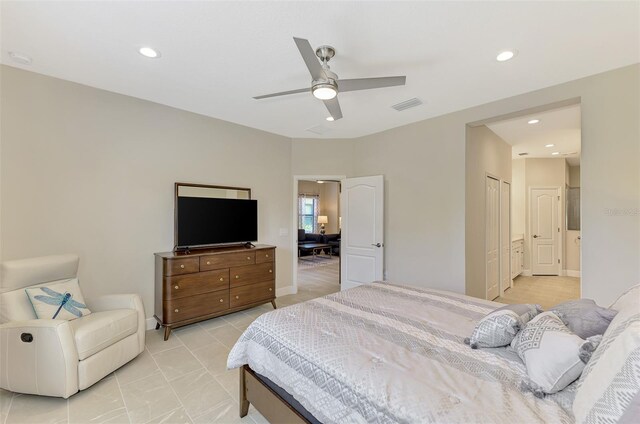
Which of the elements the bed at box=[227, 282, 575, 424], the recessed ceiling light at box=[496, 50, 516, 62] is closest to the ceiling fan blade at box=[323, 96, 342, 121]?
the recessed ceiling light at box=[496, 50, 516, 62]

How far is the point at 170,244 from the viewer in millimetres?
3645

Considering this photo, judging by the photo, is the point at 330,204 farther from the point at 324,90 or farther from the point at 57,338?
the point at 57,338

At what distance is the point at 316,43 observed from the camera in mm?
2191

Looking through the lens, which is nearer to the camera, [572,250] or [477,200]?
[477,200]

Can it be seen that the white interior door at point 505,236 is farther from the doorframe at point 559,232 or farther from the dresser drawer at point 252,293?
the dresser drawer at point 252,293

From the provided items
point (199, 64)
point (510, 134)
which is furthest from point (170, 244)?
point (510, 134)

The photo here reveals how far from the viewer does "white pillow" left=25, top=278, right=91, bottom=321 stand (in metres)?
2.37

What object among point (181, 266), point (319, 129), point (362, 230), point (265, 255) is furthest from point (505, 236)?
point (181, 266)

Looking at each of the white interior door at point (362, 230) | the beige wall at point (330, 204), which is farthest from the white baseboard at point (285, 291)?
the beige wall at point (330, 204)

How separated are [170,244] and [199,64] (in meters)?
2.24

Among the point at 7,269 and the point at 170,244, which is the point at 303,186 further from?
the point at 7,269

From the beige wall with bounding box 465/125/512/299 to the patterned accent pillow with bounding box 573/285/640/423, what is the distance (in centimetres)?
276

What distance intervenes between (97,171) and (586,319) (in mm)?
4302

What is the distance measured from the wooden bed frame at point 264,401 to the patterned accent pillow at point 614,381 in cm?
119
